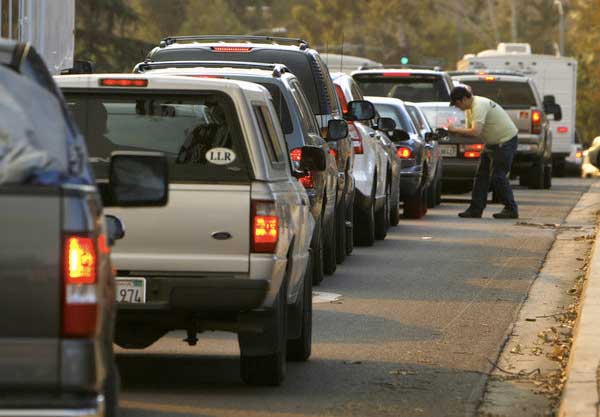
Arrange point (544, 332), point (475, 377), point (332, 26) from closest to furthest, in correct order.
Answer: point (475, 377) < point (544, 332) < point (332, 26)

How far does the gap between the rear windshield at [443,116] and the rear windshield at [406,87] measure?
34cm

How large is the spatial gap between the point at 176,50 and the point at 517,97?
17.9m

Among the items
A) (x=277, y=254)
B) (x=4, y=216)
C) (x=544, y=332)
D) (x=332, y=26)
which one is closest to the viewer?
(x=4, y=216)

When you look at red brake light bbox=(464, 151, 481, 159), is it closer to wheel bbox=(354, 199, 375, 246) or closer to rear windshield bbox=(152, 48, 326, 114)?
wheel bbox=(354, 199, 375, 246)

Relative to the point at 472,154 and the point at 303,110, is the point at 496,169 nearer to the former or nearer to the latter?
the point at 472,154

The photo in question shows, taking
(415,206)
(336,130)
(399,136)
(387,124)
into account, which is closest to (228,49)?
(336,130)

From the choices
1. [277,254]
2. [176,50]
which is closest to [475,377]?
[277,254]

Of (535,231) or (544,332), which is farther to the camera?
(535,231)

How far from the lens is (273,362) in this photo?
30.6 feet

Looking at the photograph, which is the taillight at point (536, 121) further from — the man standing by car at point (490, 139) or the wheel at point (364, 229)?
the wheel at point (364, 229)

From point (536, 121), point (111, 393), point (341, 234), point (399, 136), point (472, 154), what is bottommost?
point (341, 234)

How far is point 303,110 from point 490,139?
10.3 meters

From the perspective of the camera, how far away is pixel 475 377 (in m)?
10.1

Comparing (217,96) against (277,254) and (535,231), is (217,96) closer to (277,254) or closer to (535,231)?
(277,254)
